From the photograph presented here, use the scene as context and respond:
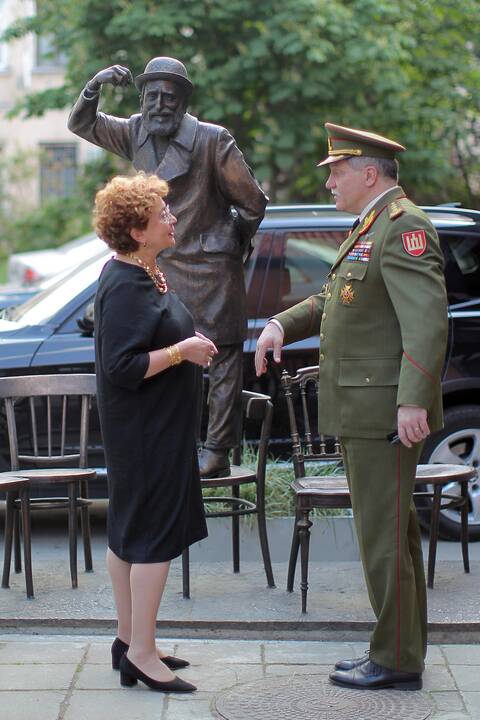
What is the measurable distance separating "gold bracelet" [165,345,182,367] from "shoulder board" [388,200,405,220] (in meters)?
0.87

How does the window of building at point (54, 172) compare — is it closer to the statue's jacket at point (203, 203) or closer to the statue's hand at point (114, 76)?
the statue's jacket at point (203, 203)

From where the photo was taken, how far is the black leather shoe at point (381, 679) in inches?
178

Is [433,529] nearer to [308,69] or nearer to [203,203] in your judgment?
[203,203]

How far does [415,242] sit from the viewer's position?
4312 millimetres

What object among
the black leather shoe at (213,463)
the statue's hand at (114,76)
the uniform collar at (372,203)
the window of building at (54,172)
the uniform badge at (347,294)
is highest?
the window of building at (54,172)

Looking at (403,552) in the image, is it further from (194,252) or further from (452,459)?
(452,459)

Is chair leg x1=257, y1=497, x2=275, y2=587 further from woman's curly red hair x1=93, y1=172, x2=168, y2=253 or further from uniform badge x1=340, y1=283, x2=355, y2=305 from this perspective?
woman's curly red hair x1=93, y1=172, x2=168, y2=253

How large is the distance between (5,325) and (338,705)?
3511 mm

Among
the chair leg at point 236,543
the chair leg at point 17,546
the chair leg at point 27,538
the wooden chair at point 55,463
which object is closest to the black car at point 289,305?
the wooden chair at point 55,463

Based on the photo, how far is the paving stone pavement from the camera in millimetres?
4359

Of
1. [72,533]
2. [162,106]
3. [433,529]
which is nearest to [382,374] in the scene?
[433,529]

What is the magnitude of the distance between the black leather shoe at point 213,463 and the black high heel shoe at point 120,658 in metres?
1.06

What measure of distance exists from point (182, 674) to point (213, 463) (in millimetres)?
1214

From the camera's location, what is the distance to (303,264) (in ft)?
23.2
